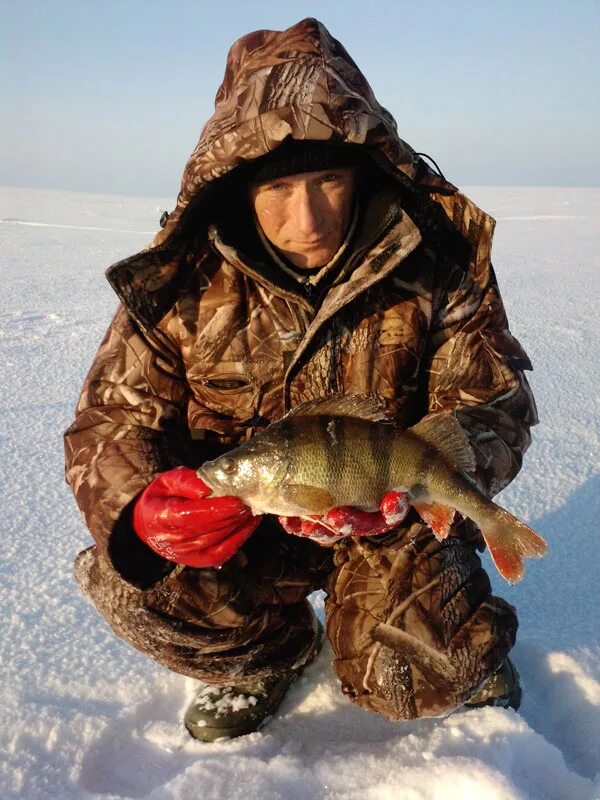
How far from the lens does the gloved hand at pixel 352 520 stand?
5.62 ft

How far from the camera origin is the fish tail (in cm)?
173

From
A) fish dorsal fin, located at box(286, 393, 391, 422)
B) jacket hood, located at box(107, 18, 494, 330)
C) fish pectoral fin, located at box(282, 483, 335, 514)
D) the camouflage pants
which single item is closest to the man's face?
jacket hood, located at box(107, 18, 494, 330)

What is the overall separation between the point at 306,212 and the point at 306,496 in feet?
2.81

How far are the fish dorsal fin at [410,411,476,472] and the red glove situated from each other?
52 cm

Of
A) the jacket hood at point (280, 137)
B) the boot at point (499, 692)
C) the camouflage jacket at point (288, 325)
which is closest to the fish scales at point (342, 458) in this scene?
the camouflage jacket at point (288, 325)

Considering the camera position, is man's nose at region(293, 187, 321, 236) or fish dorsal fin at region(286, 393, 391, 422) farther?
man's nose at region(293, 187, 321, 236)

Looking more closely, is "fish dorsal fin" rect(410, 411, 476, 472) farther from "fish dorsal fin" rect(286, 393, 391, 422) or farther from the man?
the man

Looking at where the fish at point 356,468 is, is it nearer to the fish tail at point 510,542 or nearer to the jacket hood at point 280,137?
the fish tail at point 510,542

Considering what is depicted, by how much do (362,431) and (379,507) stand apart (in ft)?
0.73

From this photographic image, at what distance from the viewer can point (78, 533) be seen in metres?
2.76

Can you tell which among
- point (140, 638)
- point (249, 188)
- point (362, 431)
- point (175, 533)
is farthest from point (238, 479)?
point (249, 188)

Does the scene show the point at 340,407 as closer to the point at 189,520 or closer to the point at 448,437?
the point at 448,437

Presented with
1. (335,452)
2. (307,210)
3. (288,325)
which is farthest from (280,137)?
(335,452)

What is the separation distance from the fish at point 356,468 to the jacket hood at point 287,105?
78cm
